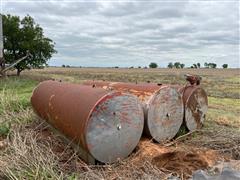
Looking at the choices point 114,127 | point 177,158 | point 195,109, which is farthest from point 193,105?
point 114,127

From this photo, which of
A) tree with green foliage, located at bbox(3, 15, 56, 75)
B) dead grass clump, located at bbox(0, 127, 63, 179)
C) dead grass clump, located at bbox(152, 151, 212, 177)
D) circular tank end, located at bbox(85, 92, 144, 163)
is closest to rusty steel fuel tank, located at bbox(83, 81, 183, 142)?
circular tank end, located at bbox(85, 92, 144, 163)

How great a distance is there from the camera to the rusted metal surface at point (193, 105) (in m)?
6.71

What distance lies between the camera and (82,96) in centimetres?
496

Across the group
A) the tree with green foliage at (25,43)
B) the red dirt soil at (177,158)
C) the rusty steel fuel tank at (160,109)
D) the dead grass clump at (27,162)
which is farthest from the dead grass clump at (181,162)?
the tree with green foliage at (25,43)

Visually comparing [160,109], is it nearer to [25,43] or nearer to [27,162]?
[27,162]

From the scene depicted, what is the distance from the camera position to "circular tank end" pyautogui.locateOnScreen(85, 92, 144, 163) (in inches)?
178

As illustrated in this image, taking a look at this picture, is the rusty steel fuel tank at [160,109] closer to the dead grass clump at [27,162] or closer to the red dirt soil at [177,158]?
the red dirt soil at [177,158]

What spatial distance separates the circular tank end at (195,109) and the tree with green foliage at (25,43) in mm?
21583

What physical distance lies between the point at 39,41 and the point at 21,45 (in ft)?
6.42

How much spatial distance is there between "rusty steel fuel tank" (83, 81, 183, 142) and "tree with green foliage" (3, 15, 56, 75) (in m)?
22.1

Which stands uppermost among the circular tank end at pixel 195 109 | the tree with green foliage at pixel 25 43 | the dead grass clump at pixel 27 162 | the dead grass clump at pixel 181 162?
the tree with green foliage at pixel 25 43

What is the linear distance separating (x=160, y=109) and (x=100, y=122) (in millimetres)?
1657

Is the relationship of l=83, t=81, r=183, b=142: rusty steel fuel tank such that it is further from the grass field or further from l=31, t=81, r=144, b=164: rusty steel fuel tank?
l=31, t=81, r=144, b=164: rusty steel fuel tank

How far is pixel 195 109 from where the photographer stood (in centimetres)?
699
